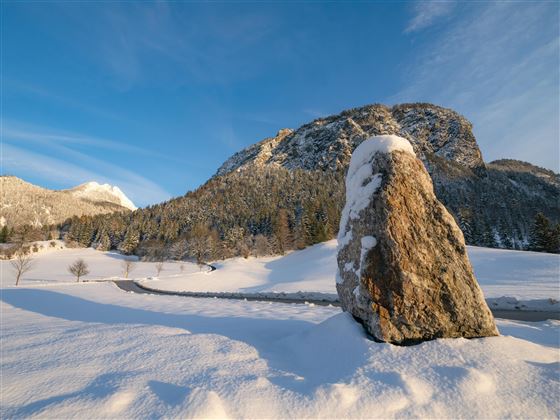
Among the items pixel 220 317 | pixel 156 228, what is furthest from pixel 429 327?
pixel 156 228

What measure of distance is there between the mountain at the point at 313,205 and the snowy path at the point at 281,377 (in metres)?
55.5

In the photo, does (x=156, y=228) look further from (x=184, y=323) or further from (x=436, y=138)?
(x=436, y=138)

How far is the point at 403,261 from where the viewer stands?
5316 millimetres

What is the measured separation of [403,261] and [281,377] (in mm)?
3092

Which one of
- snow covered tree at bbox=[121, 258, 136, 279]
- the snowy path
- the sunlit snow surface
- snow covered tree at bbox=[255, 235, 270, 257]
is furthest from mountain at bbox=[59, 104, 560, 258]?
the snowy path

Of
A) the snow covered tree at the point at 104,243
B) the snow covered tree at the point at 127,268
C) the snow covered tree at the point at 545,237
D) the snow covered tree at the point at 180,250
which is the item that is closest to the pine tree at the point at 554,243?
the snow covered tree at the point at 545,237

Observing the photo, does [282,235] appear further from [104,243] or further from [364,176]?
[364,176]

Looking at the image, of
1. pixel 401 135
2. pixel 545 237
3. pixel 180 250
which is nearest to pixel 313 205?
pixel 180 250

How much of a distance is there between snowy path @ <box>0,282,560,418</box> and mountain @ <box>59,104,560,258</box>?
55.5 m

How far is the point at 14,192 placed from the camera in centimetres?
19625

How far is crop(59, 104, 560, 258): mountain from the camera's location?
69.0 metres

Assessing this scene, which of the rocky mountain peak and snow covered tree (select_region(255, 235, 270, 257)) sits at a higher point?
the rocky mountain peak

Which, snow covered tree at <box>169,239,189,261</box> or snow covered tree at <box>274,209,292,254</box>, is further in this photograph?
snow covered tree at <box>169,239,189,261</box>

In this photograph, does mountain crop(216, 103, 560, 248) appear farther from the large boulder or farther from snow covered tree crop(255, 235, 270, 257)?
the large boulder
